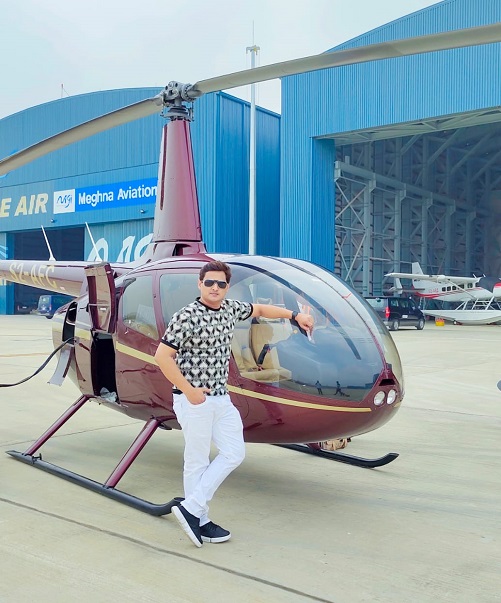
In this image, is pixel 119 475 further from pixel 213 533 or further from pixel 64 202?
pixel 64 202

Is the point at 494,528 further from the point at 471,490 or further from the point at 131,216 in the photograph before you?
the point at 131,216

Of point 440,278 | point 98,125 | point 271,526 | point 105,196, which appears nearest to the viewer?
point 271,526

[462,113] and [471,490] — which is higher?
[462,113]

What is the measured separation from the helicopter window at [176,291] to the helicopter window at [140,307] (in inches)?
4.9

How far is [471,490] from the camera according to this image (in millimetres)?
4848

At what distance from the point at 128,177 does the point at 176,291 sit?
1057 inches

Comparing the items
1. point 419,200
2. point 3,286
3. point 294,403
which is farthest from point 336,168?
point 294,403

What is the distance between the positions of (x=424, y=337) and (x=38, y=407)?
15889mm

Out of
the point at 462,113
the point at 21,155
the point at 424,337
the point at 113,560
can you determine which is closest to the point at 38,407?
the point at 21,155

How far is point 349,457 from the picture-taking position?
5.56 m

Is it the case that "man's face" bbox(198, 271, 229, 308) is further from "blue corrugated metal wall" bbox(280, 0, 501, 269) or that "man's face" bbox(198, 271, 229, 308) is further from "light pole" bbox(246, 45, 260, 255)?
"blue corrugated metal wall" bbox(280, 0, 501, 269)

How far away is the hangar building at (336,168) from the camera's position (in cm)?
2290

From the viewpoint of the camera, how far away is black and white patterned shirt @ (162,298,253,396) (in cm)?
353

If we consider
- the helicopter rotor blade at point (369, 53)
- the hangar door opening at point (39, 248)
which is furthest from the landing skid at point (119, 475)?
the hangar door opening at point (39, 248)
